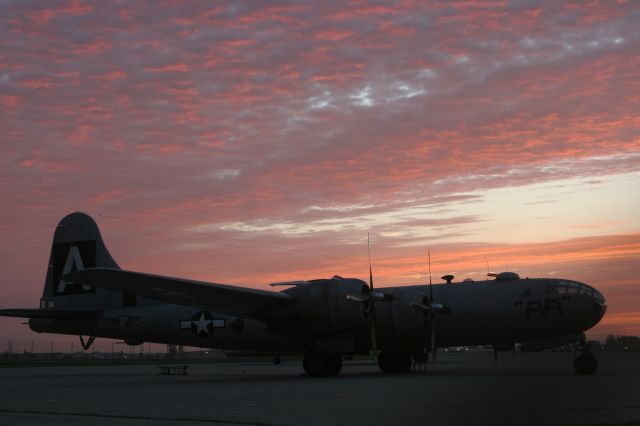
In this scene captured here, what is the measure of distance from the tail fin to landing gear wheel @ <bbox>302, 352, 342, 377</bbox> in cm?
1315

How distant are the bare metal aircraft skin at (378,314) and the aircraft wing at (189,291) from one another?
0.13 ft

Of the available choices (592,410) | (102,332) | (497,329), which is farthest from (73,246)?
(592,410)

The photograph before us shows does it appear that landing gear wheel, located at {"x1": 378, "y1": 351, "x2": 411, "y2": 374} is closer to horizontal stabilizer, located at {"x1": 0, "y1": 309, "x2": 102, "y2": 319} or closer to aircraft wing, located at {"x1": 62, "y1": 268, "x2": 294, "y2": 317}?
aircraft wing, located at {"x1": 62, "y1": 268, "x2": 294, "y2": 317}

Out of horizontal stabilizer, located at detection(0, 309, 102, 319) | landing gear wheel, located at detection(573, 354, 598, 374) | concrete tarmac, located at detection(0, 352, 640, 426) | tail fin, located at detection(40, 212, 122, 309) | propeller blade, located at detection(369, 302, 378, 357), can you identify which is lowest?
landing gear wheel, located at detection(573, 354, 598, 374)

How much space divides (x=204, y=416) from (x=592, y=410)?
7258mm

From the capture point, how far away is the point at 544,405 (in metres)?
15.3

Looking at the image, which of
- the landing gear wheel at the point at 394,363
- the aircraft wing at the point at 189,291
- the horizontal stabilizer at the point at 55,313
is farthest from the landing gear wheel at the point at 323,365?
the horizontal stabilizer at the point at 55,313

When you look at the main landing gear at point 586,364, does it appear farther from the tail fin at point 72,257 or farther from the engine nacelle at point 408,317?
the tail fin at point 72,257

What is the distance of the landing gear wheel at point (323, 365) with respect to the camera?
1211 inches

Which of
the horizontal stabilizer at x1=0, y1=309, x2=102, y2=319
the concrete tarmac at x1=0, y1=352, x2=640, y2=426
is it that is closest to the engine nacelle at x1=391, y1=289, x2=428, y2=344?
the concrete tarmac at x1=0, y1=352, x2=640, y2=426

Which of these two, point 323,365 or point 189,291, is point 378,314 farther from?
point 189,291

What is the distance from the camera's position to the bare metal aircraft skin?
29141 mm

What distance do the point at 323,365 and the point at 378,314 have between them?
9.92 ft

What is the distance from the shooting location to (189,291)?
28953mm
